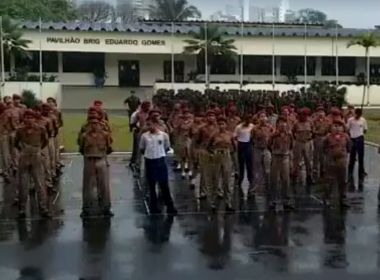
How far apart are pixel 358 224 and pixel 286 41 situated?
3762 centimetres

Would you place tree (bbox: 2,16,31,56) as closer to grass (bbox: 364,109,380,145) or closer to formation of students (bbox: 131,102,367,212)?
grass (bbox: 364,109,380,145)

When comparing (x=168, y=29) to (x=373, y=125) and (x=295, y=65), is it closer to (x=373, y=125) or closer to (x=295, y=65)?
(x=295, y=65)

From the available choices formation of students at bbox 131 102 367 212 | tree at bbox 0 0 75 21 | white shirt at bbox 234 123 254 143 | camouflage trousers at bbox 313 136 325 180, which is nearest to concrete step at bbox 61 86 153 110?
tree at bbox 0 0 75 21

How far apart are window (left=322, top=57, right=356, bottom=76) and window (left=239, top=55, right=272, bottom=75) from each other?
3.94 metres

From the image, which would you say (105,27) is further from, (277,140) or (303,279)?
(303,279)

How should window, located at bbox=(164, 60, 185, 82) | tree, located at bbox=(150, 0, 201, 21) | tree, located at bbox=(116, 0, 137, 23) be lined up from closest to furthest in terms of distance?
window, located at bbox=(164, 60, 185, 82) → tree, located at bbox=(150, 0, 201, 21) → tree, located at bbox=(116, 0, 137, 23)

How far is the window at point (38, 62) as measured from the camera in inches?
1905

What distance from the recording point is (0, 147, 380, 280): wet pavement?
10.3m

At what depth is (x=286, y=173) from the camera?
14.5 m

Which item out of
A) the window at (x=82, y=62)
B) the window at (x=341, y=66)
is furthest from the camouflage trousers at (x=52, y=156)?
the window at (x=341, y=66)

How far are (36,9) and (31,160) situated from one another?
5163 centimetres

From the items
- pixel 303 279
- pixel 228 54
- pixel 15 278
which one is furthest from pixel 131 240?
pixel 228 54

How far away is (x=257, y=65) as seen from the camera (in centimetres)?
5141

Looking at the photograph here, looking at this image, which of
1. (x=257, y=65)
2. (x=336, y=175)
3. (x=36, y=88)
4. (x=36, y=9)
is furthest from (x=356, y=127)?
(x=36, y=9)
